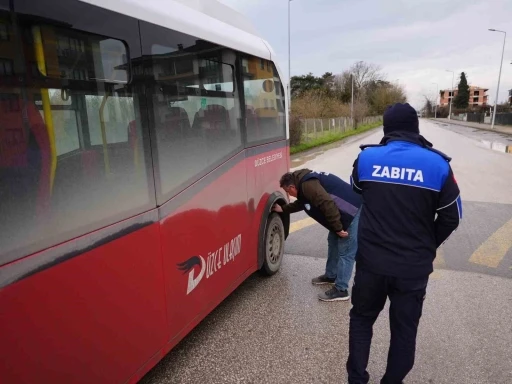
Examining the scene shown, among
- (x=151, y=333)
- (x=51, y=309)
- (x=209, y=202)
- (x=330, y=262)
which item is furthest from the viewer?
(x=330, y=262)

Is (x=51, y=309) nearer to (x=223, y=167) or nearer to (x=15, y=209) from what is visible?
(x=15, y=209)

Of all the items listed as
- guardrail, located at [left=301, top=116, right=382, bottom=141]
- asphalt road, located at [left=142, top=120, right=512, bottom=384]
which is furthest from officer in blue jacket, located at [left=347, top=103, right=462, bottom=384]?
guardrail, located at [left=301, top=116, right=382, bottom=141]

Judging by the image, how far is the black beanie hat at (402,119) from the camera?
2328 millimetres

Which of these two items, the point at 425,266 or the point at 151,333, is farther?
the point at 151,333

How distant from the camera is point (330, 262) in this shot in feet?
14.8

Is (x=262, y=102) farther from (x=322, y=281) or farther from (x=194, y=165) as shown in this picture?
(x=322, y=281)

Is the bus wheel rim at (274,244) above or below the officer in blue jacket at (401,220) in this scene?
below

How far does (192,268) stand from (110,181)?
3.54 feet

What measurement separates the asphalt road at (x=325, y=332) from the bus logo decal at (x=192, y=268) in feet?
2.29

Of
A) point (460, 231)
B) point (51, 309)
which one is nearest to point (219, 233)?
point (51, 309)

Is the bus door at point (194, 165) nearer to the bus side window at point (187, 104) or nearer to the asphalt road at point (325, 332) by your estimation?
the bus side window at point (187, 104)

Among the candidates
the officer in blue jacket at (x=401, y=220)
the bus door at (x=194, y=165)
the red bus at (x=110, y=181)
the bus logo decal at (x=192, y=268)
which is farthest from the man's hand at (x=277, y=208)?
the officer in blue jacket at (x=401, y=220)

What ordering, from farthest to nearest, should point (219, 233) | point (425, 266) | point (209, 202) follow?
1. point (219, 233)
2. point (209, 202)
3. point (425, 266)

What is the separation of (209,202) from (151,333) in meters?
1.12
